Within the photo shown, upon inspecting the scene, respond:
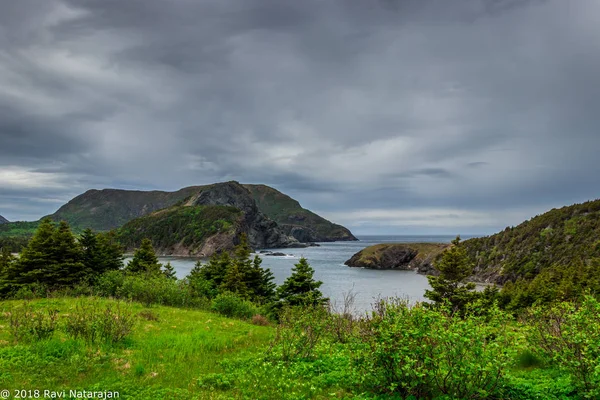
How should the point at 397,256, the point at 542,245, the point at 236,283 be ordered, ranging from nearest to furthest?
the point at 236,283
the point at 542,245
the point at 397,256

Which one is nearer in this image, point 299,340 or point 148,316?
point 299,340

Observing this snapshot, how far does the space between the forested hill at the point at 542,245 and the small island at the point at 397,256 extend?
68.4 ft

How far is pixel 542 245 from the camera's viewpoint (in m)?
71.9

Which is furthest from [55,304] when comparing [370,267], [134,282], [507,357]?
[370,267]

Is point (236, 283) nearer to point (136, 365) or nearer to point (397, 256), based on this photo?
point (136, 365)

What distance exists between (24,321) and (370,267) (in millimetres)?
107714

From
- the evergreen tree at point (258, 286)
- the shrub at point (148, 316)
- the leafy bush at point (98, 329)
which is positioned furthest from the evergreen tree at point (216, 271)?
the leafy bush at point (98, 329)

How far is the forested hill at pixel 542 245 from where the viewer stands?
62.9 metres

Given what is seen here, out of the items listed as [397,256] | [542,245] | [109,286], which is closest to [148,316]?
[109,286]

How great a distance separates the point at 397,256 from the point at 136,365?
113 meters

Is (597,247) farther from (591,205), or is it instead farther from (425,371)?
(425,371)

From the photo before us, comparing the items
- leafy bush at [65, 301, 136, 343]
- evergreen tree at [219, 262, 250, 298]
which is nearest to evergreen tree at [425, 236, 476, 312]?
evergreen tree at [219, 262, 250, 298]

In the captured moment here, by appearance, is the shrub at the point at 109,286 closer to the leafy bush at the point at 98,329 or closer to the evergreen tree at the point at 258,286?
the leafy bush at the point at 98,329

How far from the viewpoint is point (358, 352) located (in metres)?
8.20
